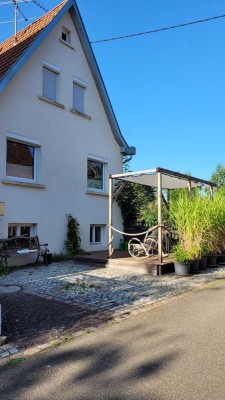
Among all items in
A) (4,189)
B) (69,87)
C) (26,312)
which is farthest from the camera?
(69,87)

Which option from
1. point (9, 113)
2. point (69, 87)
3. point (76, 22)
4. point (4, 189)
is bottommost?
point (4, 189)

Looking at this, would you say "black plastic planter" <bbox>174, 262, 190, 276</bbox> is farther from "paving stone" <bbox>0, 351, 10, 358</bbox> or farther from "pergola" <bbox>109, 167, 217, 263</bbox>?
"paving stone" <bbox>0, 351, 10, 358</bbox>

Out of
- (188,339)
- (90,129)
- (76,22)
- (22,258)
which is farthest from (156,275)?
(76,22)

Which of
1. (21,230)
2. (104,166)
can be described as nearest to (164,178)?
(104,166)

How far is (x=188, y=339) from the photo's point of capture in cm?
482

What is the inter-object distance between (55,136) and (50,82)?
1954 millimetres

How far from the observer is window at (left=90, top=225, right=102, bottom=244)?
1522 centimetres

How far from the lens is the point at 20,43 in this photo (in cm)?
1355

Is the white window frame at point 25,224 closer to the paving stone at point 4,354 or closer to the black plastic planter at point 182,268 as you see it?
the black plastic planter at point 182,268

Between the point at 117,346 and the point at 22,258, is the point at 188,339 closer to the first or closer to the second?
the point at 117,346

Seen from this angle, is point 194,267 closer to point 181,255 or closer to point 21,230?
point 181,255

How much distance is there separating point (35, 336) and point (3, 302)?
197cm

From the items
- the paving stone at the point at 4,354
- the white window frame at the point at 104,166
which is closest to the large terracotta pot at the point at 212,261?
the white window frame at the point at 104,166

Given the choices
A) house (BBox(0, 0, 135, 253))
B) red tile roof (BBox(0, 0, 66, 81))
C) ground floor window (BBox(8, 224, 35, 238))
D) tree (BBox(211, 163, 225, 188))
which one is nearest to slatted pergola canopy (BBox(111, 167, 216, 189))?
house (BBox(0, 0, 135, 253))
